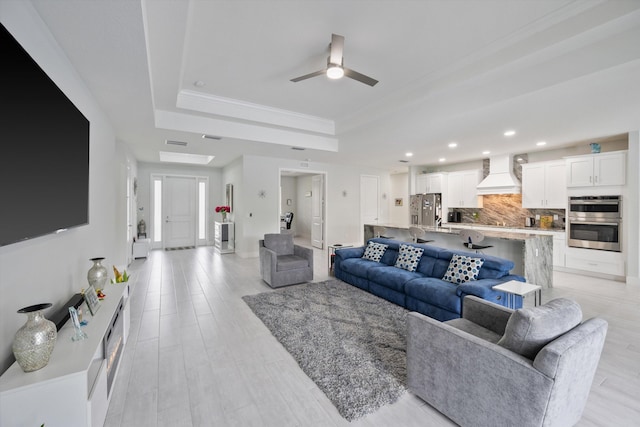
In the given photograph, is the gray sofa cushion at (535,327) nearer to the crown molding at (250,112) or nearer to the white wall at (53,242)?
the white wall at (53,242)

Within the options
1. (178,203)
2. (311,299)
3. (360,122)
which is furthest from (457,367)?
(178,203)

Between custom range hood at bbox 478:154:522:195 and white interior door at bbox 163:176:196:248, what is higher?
custom range hood at bbox 478:154:522:195

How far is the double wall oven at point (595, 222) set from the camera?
16.2 feet

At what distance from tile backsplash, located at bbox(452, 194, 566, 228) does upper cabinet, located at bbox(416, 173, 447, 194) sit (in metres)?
1.04

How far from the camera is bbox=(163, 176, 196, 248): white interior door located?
832cm

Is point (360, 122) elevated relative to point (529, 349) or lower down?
elevated

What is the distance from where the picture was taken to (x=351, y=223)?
8742 millimetres

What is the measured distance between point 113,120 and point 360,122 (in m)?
3.75

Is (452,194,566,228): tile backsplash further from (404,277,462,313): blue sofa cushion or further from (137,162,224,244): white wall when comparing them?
(137,162,224,244): white wall

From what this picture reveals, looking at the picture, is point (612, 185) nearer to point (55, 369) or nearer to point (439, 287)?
point (439, 287)

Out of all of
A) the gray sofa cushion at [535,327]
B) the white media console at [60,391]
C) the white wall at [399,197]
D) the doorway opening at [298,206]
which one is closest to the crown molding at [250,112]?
the white media console at [60,391]

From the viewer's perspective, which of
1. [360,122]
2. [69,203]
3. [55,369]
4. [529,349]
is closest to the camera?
[55,369]

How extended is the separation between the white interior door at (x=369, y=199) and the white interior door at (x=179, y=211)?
5280mm

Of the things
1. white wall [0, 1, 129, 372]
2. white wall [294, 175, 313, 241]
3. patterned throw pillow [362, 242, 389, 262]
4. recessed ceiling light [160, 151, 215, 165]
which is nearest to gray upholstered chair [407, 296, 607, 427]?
white wall [0, 1, 129, 372]
